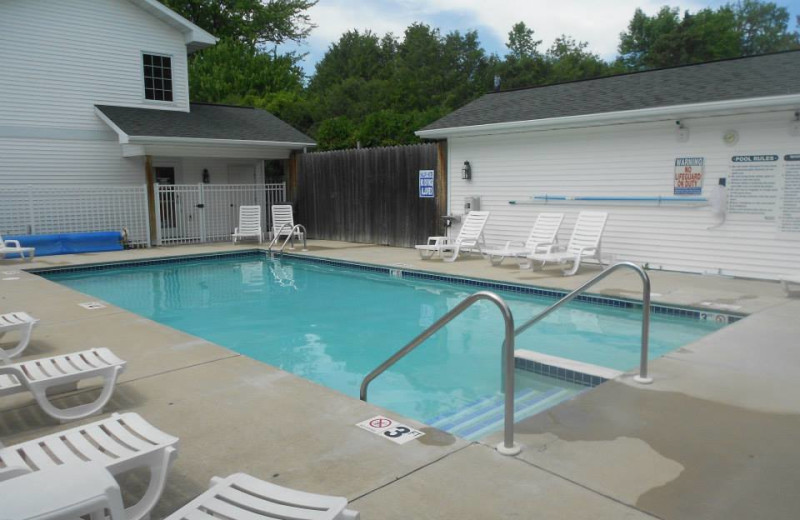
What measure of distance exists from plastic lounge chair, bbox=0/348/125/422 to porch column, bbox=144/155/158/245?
10735 mm

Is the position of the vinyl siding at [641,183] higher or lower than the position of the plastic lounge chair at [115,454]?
higher

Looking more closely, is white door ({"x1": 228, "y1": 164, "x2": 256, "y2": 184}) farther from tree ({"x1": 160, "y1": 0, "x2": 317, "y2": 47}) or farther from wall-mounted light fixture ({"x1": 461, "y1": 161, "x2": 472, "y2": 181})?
tree ({"x1": 160, "y1": 0, "x2": 317, "y2": 47})

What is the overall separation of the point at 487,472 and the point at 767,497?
120 centimetres

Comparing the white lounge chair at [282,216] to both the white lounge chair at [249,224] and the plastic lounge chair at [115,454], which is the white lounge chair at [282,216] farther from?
the plastic lounge chair at [115,454]

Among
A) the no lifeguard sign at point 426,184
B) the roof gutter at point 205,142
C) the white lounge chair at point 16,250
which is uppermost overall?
the roof gutter at point 205,142

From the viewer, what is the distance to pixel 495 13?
43375 millimetres

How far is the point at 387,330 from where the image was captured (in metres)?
7.21

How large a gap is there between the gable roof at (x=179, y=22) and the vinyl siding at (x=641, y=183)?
813cm

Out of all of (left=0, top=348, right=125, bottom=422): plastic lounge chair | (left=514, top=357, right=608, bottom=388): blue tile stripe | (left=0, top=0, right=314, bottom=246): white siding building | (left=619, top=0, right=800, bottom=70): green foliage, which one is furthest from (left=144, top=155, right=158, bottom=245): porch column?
(left=619, top=0, right=800, bottom=70): green foliage

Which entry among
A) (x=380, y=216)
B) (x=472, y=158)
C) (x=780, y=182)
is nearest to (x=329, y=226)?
(x=380, y=216)

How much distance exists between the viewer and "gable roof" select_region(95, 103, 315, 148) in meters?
13.4

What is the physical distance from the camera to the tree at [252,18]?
30391 mm

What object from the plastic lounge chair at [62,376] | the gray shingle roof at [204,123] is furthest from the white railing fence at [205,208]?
the plastic lounge chair at [62,376]

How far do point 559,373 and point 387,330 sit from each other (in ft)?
8.79
